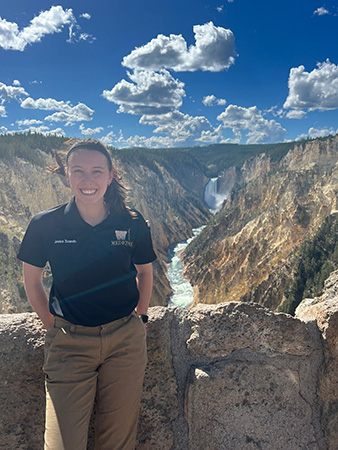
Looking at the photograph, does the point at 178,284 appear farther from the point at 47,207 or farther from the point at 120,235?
the point at 120,235

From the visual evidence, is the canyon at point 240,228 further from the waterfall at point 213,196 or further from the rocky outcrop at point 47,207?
the waterfall at point 213,196

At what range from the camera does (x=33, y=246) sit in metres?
2.61

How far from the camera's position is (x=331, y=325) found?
268 centimetres

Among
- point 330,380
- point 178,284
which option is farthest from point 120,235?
point 178,284

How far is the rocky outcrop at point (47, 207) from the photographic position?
73.5 ft

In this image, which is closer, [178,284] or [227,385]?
[227,385]

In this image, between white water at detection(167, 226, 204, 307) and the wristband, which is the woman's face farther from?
white water at detection(167, 226, 204, 307)

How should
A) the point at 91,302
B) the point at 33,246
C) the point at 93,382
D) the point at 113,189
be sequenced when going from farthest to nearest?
the point at 113,189 → the point at 33,246 → the point at 91,302 → the point at 93,382

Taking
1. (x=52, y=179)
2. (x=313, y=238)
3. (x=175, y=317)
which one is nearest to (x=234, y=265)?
(x=313, y=238)

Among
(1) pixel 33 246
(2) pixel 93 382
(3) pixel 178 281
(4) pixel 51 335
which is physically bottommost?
(3) pixel 178 281

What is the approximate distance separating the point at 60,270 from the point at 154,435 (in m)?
1.72

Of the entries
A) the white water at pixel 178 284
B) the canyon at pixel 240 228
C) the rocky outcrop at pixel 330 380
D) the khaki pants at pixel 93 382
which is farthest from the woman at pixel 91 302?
the white water at pixel 178 284

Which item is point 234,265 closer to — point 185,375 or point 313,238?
point 313,238

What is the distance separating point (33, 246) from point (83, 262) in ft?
1.54
